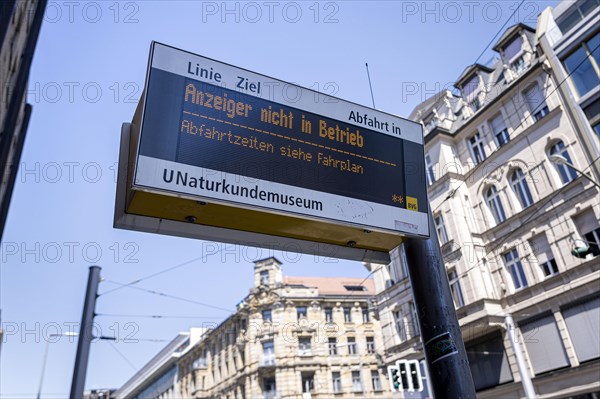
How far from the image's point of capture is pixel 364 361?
46000 millimetres

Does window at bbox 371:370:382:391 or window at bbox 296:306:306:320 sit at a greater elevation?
window at bbox 296:306:306:320

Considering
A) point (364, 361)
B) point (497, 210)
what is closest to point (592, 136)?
point (497, 210)

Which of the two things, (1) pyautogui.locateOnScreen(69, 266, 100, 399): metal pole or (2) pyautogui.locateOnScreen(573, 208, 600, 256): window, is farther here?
(2) pyautogui.locateOnScreen(573, 208, 600, 256): window

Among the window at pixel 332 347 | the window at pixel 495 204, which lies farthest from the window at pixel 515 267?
the window at pixel 332 347

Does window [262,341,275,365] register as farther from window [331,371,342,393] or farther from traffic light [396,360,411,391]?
traffic light [396,360,411,391]

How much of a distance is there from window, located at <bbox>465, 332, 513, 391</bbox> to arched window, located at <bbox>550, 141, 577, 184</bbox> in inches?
294

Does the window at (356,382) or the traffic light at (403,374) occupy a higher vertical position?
the window at (356,382)

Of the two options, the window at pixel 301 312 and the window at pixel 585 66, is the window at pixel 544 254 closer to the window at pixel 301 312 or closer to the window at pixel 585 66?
the window at pixel 585 66

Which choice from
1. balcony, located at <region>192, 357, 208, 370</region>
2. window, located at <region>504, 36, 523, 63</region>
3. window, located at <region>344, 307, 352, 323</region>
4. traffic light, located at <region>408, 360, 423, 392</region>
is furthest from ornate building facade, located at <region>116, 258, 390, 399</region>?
window, located at <region>504, 36, 523, 63</region>

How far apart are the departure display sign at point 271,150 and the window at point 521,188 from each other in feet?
57.8

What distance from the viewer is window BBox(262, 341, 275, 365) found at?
46.0m

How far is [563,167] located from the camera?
20422mm

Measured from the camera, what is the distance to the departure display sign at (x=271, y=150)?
15.3 feet

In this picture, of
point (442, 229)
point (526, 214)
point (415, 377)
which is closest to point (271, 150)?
point (415, 377)
